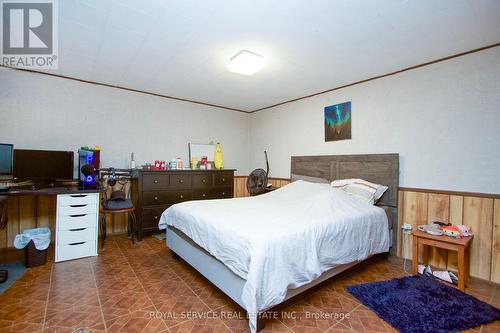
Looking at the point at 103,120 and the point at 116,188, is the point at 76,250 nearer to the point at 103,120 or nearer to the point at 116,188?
the point at 116,188

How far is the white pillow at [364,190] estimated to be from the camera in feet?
9.97

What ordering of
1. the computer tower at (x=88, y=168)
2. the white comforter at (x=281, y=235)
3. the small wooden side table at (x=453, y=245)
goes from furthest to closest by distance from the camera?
the computer tower at (x=88, y=168)
the small wooden side table at (x=453, y=245)
the white comforter at (x=281, y=235)

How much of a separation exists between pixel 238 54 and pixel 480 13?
2.11 m

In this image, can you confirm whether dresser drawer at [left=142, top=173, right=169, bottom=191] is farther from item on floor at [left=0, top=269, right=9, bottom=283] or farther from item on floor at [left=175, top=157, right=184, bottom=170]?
item on floor at [left=0, top=269, right=9, bottom=283]

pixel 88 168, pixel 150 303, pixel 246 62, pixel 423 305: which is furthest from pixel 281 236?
pixel 88 168

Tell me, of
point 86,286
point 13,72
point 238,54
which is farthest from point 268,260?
point 13,72

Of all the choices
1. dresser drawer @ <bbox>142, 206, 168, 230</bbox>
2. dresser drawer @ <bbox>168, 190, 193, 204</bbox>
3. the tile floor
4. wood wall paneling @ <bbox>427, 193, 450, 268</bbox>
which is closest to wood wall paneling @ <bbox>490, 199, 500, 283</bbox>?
the tile floor

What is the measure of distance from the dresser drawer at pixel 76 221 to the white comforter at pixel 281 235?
0.86 metres

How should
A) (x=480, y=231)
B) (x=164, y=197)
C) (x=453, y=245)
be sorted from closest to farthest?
(x=453, y=245) → (x=480, y=231) → (x=164, y=197)

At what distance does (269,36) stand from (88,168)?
9.00 feet

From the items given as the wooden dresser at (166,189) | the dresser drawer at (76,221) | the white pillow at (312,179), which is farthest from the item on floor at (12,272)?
the white pillow at (312,179)

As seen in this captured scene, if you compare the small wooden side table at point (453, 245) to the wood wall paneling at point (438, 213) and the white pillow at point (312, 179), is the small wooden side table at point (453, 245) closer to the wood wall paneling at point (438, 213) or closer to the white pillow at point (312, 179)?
the wood wall paneling at point (438, 213)

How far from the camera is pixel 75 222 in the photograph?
115 inches

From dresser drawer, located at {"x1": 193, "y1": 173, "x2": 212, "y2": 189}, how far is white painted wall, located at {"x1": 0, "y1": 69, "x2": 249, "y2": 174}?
661 millimetres
